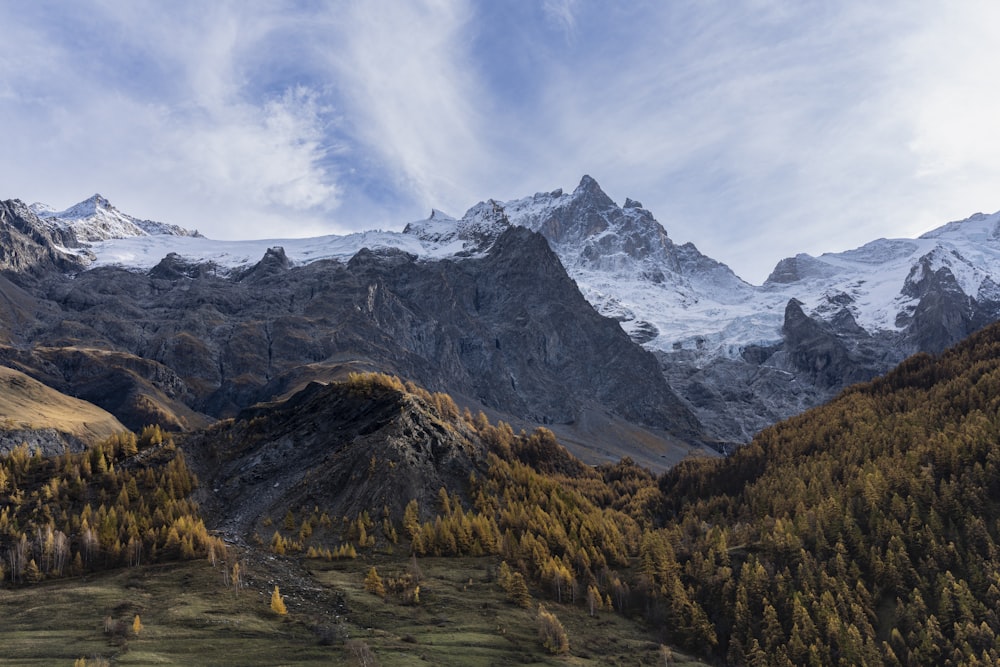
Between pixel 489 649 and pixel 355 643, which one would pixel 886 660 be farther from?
pixel 355 643

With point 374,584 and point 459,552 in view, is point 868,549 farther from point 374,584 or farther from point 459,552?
point 374,584

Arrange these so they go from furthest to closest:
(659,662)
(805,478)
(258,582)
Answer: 1. (805,478)
2. (258,582)
3. (659,662)

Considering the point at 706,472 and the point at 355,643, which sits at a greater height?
the point at 706,472

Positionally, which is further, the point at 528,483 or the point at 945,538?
the point at 528,483

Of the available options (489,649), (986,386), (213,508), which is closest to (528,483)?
(213,508)

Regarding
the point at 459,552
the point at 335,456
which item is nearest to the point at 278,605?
the point at 459,552

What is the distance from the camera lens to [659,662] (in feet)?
325

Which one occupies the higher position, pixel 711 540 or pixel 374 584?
pixel 374 584

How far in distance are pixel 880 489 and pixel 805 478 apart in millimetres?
26963

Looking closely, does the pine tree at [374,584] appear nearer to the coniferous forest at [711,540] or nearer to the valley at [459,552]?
the valley at [459,552]

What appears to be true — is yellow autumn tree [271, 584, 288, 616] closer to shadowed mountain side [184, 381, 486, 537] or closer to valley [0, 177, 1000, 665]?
valley [0, 177, 1000, 665]

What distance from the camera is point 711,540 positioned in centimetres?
13812

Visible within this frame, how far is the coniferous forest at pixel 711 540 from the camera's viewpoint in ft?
359

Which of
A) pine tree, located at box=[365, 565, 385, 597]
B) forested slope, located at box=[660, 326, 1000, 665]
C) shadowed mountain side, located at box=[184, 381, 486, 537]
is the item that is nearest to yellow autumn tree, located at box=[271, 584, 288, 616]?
pine tree, located at box=[365, 565, 385, 597]
